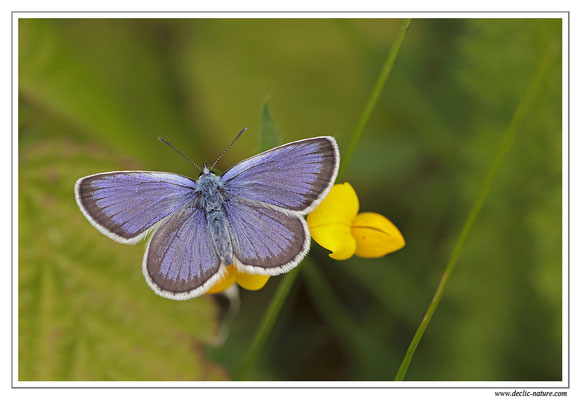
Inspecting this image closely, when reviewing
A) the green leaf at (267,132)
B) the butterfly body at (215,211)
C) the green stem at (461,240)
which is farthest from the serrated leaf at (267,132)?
the green stem at (461,240)

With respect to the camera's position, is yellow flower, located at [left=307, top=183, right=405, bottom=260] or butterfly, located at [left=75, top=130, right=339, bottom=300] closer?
butterfly, located at [left=75, top=130, right=339, bottom=300]

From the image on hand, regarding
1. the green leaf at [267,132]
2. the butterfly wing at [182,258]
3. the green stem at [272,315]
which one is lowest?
the green stem at [272,315]

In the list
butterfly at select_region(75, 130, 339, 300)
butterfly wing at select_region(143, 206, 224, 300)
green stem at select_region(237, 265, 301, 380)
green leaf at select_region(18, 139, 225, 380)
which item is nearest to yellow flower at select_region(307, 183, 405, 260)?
butterfly at select_region(75, 130, 339, 300)

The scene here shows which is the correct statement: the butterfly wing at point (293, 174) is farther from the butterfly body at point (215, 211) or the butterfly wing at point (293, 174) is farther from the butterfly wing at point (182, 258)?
the butterfly wing at point (182, 258)

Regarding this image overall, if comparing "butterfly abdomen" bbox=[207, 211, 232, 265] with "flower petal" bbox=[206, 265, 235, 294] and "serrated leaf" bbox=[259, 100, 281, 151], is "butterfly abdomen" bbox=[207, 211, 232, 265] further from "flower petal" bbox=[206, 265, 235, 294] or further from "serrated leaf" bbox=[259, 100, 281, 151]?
"serrated leaf" bbox=[259, 100, 281, 151]

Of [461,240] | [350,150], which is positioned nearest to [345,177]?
[350,150]

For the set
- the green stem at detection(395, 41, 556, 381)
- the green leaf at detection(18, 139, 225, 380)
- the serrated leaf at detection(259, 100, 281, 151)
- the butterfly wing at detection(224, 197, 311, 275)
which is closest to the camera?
the butterfly wing at detection(224, 197, 311, 275)

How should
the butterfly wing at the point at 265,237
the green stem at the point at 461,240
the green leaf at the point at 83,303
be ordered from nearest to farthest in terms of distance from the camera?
the butterfly wing at the point at 265,237, the green stem at the point at 461,240, the green leaf at the point at 83,303

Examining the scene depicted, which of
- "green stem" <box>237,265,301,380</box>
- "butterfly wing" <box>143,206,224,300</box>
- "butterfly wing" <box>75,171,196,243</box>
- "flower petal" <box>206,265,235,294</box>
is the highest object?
"butterfly wing" <box>75,171,196,243</box>
